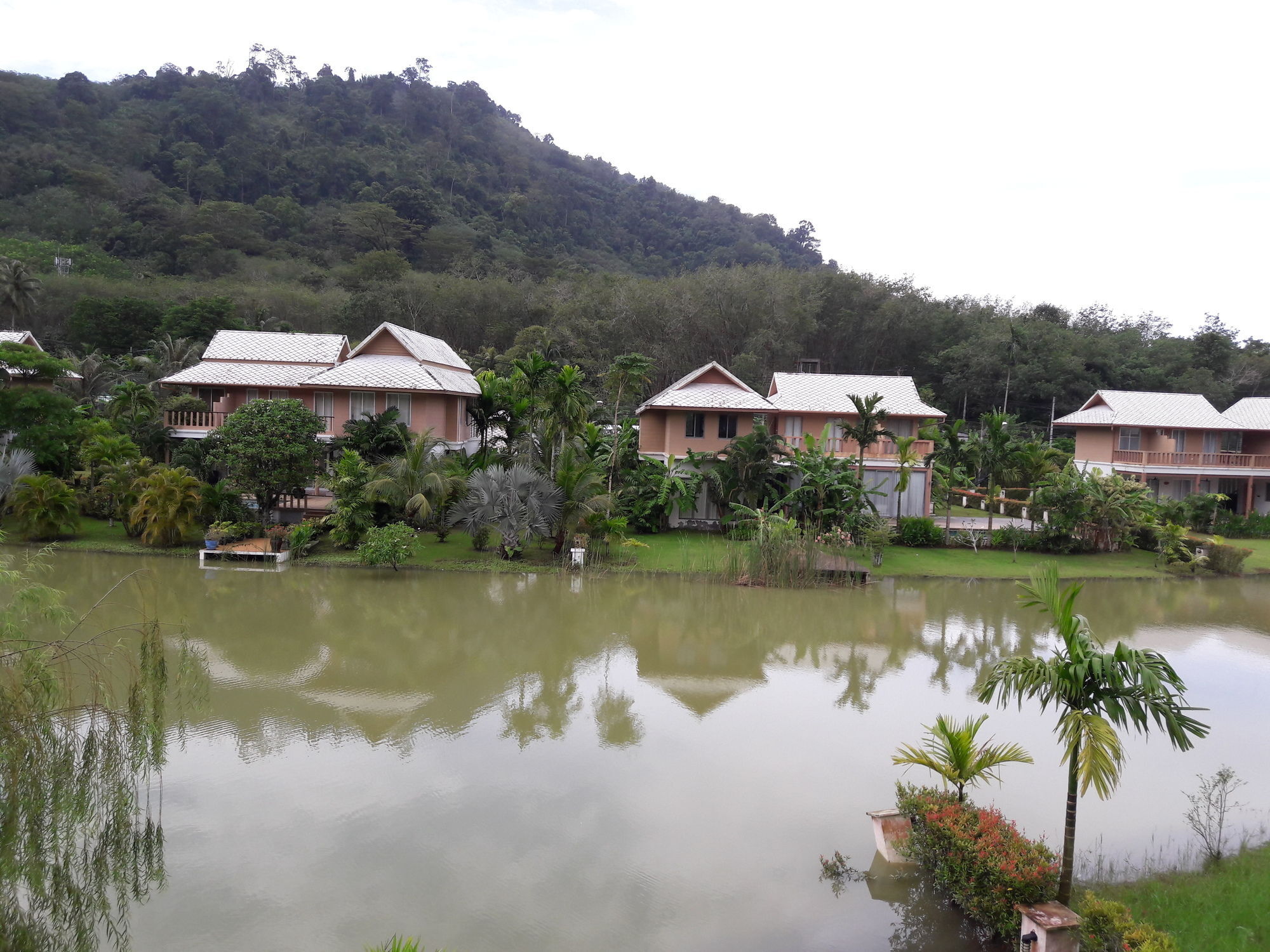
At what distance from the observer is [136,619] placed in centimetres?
1448

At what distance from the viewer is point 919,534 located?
2352 cm

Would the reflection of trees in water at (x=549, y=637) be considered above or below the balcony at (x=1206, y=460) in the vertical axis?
below

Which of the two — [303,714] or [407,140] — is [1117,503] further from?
[407,140]

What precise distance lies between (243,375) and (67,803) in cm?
2160

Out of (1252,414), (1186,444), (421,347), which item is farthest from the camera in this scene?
(1186,444)

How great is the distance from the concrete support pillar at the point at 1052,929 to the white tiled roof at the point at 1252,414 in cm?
2980

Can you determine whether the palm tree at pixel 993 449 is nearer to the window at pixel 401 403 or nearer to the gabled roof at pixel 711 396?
the gabled roof at pixel 711 396

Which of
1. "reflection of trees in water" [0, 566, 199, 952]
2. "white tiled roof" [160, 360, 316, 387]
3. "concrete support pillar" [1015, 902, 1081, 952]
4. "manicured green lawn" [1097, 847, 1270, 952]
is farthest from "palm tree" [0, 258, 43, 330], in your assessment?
"manicured green lawn" [1097, 847, 1270, 952]

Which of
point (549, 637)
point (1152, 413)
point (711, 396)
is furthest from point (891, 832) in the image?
point (1152, 413)

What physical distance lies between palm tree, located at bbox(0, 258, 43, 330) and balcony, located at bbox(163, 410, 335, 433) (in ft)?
73.2

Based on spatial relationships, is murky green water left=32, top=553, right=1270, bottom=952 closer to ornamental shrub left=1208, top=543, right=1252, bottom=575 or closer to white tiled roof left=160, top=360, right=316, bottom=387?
ornamental shrub left=1208, top=543, right=1252, bottom=575

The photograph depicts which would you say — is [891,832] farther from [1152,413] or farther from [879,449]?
[1152,413]

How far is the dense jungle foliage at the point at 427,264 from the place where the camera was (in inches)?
1668

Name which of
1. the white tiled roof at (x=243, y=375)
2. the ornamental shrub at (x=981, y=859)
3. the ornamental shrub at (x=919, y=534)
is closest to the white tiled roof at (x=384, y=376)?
the white tiled roof at (x=243, y=375)
